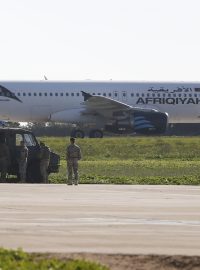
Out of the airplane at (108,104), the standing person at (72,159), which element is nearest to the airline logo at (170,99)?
the airplane at (108,104)

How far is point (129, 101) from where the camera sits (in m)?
76.3

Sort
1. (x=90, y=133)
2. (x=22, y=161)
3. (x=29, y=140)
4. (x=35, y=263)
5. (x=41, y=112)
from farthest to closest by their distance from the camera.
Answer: (x=90, y=133) < (x=41, y=112) < (x=29, y=140) < (x=22, y=161) < (x=35, y=263)

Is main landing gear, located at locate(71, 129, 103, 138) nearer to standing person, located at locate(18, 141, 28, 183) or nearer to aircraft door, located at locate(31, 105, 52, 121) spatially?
aircraft door, located at locate(31, 105, 52, 121)

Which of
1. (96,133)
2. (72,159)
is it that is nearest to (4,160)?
(72,159)

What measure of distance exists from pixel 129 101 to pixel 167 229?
58357 millimetres

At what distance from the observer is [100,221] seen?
1931 cm

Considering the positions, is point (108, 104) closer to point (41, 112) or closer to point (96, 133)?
point (96, 133)

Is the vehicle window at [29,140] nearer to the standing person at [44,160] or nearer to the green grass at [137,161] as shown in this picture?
the standing person at [44,160]

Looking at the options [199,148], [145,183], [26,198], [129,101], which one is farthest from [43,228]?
[129,101]

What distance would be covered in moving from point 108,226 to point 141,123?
57241 millimetres

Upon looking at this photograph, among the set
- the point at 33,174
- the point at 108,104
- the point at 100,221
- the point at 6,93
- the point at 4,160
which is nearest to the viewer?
the point at 100,221

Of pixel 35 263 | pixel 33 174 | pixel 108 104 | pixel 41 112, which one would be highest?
pixel 35 263

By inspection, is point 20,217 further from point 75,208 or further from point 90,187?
point 90,187

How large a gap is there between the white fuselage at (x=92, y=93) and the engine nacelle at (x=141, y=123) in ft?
3.10
